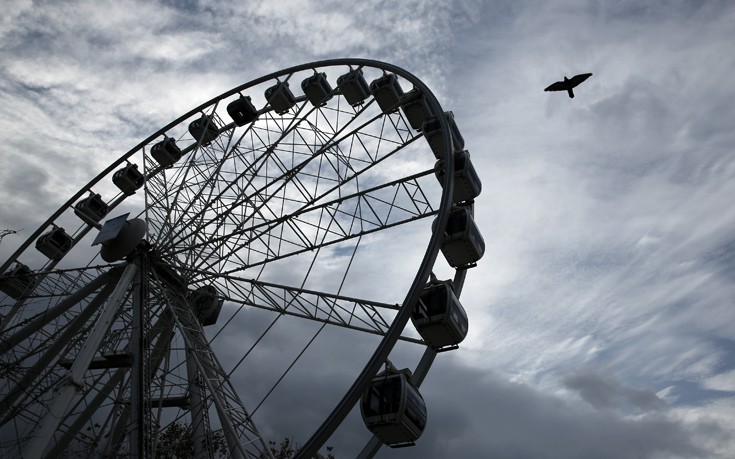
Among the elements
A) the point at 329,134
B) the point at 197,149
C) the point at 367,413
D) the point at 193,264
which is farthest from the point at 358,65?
the point at 367,413

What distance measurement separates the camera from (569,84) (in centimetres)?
Result: 1384

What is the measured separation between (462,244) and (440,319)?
2.65 m

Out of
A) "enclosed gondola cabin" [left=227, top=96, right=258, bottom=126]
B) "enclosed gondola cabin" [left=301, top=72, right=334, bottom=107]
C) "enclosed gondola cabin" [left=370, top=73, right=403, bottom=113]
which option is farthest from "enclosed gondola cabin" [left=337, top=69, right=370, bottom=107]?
"enclosed gondola cabin" [left=227, top=96, right=258, bottom=126]

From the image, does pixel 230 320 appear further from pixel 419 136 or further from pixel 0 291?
pixel 0 291

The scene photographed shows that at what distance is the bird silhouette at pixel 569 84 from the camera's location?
13703mm

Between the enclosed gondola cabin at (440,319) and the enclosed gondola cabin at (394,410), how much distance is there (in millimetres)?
1374

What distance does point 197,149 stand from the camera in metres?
21.9

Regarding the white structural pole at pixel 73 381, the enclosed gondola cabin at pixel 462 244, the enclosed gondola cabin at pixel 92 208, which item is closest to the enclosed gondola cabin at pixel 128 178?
the enclosed gondola cabin at pixel 92 208

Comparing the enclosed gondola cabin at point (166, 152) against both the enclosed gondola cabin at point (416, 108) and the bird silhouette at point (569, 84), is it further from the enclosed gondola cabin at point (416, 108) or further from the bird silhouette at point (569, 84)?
the bird silhouette at point (569, 84)

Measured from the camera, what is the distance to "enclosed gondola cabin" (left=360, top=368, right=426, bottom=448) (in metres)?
12.9

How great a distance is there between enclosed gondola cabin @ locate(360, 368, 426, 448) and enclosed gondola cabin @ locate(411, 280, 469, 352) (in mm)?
1374

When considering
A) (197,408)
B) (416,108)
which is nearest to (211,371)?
(197,408)

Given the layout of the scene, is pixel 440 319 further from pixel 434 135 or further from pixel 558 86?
pixel 434 135

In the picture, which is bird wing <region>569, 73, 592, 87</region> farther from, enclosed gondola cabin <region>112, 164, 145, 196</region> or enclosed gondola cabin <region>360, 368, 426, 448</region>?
enclosed gondola cabin <region>112, 164, 145, 196</region>
